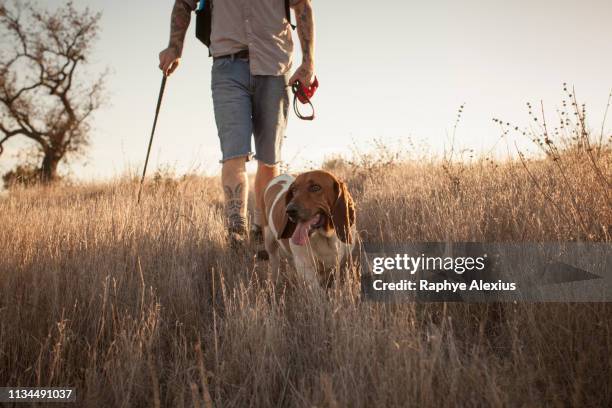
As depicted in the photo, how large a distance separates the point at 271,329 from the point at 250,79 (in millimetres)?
2690

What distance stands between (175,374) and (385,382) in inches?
37.7

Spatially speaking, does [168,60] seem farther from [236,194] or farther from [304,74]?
[236,194]

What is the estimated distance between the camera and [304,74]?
4441mm

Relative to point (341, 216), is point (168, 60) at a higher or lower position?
higher

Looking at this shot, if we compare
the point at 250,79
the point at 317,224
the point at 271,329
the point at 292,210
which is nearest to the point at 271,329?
the point at 271,329

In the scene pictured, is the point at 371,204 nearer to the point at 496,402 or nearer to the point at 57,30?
the point at 496,402

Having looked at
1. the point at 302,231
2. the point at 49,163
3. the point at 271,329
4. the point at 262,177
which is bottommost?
the point at 271,329

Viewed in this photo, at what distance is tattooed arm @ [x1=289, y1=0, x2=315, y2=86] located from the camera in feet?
14.6

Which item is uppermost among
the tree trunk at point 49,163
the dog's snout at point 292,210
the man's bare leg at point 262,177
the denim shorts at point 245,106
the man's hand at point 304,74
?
the tree trunk at point 49,163

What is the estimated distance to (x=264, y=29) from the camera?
13.9ft

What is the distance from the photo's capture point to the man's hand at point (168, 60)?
4582 mm

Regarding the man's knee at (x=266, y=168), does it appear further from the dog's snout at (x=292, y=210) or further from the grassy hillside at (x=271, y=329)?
the dog's snout at (x=292, y=210)

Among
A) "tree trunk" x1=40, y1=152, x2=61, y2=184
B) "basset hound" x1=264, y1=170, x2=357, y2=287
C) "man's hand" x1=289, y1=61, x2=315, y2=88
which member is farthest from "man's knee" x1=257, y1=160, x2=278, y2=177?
"tree trunk" x1=40, y1=152, x2=61, y2=184

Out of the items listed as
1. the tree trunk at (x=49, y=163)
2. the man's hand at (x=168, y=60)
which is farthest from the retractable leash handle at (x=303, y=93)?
the tree trunk at (x=49, y=163)
